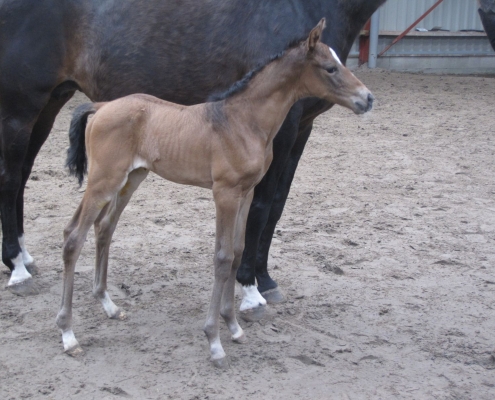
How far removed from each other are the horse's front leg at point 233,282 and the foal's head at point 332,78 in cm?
59

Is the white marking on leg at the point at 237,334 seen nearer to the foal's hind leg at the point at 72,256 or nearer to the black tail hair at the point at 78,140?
the foal's hind leg at the point at 72,256

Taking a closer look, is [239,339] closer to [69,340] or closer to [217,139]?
[69,340]

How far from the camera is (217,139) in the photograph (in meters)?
2.85

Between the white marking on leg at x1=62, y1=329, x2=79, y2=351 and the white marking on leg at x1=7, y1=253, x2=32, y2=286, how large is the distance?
0.83 meters

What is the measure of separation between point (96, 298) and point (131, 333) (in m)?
0.32

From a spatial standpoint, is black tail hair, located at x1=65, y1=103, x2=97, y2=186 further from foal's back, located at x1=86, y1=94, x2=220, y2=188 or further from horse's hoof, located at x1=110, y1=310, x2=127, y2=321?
horse's hoof, located at x1=110, y1=310, x2=127, y2=321

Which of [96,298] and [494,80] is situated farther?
[494,80]

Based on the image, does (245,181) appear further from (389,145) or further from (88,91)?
(389,145)

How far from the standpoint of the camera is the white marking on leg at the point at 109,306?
335 centimetres

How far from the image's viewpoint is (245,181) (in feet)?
9.25

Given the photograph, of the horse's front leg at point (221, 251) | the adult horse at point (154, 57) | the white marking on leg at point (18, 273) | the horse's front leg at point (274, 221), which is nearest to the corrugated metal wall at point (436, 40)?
the horse's front leg at point (274, 221)

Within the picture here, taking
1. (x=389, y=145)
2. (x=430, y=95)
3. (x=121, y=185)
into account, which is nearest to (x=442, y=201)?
(x=389, y=145)

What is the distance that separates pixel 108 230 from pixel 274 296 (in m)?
1.03

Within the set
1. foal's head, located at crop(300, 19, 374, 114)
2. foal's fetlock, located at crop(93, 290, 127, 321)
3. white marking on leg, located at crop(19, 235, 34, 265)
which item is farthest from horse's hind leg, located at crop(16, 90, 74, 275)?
foal's head, located at crop(300, 19, 374, 114)
